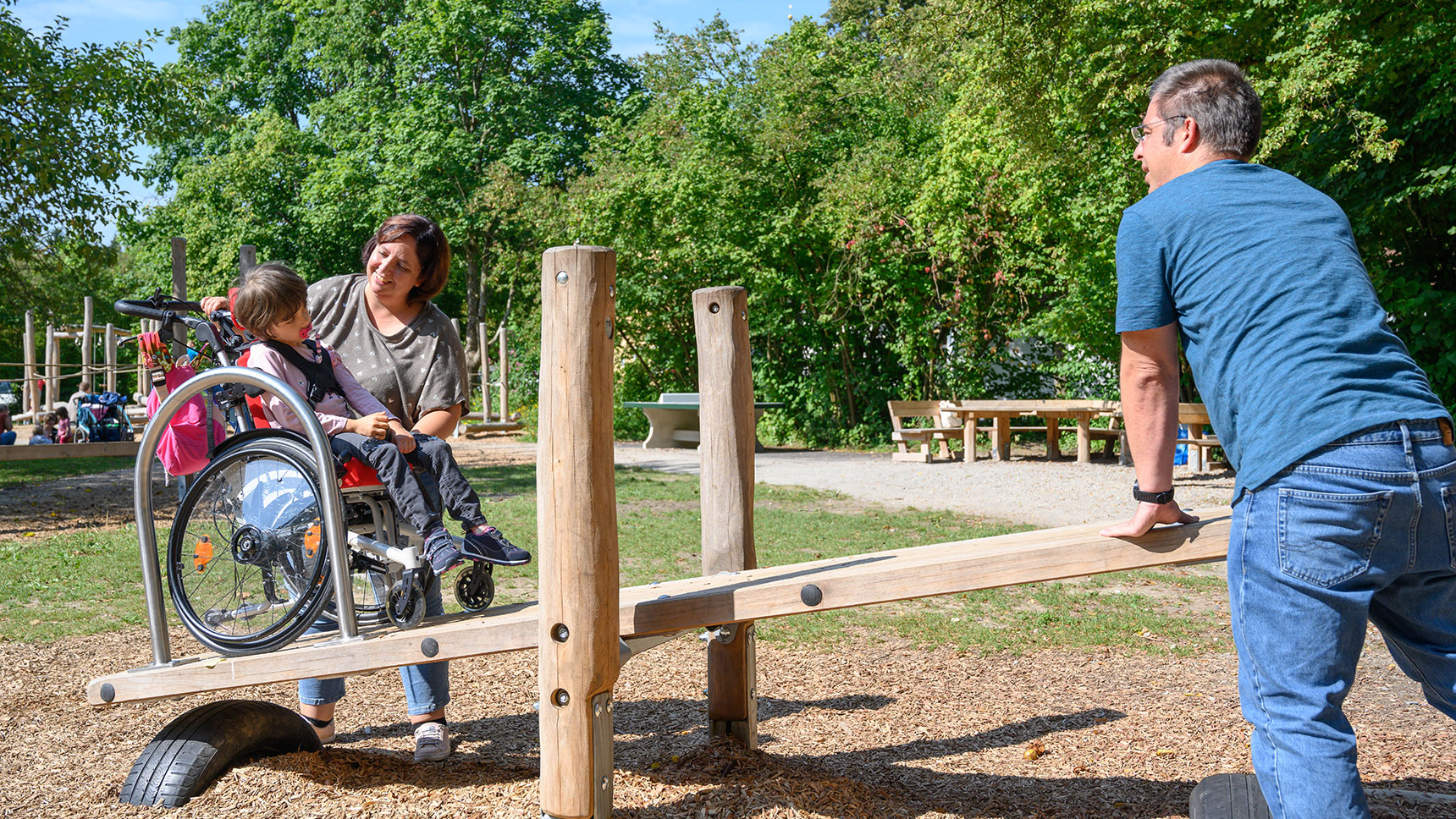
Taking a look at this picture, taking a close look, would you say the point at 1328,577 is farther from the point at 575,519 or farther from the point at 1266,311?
the point at 575,519

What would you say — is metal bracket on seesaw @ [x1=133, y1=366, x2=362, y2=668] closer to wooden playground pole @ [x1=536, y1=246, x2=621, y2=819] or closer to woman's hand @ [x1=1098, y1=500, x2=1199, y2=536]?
wooden playground pole @ [x1=536, y1=246, x2=621, y2=819]

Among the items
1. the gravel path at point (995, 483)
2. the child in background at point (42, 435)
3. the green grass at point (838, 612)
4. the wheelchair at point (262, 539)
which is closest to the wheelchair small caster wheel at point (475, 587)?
the wheelchair at point (262, 539)

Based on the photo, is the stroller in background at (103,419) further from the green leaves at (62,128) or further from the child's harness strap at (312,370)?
the child's harness strap at (312,370)

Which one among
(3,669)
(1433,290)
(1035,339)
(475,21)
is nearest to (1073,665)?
(3,669)

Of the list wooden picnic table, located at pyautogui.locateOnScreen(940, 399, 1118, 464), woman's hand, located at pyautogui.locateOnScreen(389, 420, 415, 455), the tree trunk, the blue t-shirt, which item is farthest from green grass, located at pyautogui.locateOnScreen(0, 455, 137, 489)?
the blue t-shirt

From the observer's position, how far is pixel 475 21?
30984mm

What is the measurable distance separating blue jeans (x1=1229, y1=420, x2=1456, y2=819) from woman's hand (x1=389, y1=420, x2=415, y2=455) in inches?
95.4

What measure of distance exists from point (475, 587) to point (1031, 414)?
40.8 feet

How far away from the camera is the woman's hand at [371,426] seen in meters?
3.42

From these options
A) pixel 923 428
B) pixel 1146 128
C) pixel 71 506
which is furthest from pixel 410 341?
pixel 923 428

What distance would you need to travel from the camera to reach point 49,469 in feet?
57.1

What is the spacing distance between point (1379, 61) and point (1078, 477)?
537 cm

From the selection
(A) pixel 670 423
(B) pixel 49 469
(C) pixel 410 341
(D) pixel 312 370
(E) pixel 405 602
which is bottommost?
(B) pixel 49 469

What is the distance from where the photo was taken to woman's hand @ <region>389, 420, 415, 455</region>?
3414mm
